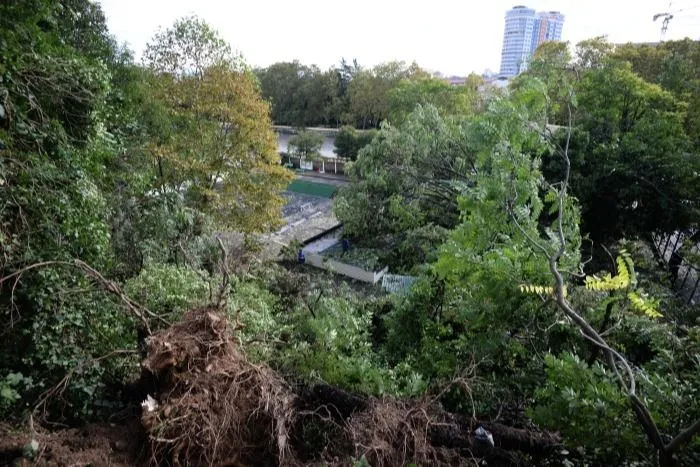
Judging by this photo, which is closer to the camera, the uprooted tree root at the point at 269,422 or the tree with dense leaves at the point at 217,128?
the uprooted tree root at the point at 269,422

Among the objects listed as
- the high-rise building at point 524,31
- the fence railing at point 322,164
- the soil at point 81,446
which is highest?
the high-rise building at point 524,31

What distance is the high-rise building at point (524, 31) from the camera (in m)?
35.6

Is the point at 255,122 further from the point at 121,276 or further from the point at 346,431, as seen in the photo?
the point at 346,431

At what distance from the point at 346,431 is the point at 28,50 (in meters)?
5.00

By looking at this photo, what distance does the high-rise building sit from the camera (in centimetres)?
3556

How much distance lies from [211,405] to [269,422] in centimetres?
49

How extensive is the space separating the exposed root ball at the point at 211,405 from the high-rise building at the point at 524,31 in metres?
37.4

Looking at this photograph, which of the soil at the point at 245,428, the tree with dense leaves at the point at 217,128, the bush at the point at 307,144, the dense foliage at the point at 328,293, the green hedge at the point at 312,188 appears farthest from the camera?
the bush at the point at 307,144

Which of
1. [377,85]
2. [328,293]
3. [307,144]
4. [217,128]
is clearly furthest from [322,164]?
[328,293]

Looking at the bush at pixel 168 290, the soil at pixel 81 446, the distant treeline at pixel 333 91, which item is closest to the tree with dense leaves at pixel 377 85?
the distant treeline at pixel 333 91

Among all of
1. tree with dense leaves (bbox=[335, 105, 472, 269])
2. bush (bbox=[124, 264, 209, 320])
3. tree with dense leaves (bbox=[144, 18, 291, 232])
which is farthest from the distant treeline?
bush (bbox=[124, 264, 209, 320])

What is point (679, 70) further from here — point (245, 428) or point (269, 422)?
point (245, 428)

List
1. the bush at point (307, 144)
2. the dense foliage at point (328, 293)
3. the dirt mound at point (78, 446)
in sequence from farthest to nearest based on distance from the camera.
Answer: the bush at point (307, 144)
the dense foliage at point (328, 293)
the dirt mound at point (78, 446)

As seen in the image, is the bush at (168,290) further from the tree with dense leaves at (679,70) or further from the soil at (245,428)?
the tree with dense leaves at (679,70)
